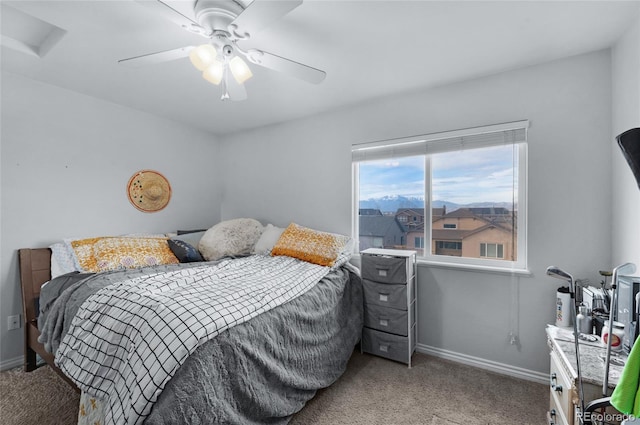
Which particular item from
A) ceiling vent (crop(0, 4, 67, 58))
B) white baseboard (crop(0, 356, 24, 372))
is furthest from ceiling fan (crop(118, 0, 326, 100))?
white baseboard (crop(0, 356, 24, 372))

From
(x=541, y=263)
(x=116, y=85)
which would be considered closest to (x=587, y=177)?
(x=541, y=263)

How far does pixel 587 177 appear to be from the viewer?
1.96m

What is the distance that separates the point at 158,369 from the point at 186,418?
0.71 ft

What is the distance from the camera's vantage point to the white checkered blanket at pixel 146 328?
Result: 1132 mm

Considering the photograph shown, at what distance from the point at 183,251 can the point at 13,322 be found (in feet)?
4.55

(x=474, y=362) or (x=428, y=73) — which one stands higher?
(x=428, y=73)

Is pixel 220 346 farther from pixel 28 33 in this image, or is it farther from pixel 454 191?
pixel 28 33

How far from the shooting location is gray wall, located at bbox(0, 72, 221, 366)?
2.26 m

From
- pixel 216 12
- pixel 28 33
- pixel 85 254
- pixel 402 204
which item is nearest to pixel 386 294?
pixel 402 204

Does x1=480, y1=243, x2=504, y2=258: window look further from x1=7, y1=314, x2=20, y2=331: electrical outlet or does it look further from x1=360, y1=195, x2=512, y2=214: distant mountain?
x1=7, y1=314, x2=20, y2=331: electrical outlet

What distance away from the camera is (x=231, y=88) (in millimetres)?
1842

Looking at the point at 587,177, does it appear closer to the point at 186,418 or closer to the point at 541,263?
the point at 541,263

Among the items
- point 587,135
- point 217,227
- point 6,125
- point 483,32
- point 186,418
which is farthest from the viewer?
point 217,227

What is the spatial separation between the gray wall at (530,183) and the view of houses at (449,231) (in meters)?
0.17
